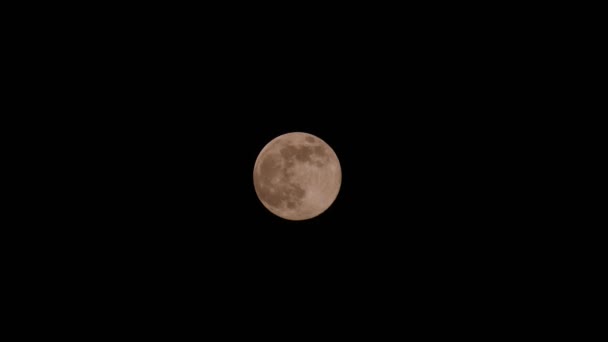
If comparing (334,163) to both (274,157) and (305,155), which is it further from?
(274,157)

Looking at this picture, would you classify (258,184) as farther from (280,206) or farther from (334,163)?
(334,163)

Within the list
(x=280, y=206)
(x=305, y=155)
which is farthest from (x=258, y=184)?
(x=305, y=155)

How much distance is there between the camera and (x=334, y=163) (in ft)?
12.7

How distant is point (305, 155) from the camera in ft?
12.3

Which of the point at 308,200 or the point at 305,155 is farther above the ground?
the point at 305,155

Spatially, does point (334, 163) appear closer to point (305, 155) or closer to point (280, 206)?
point (305, 155)

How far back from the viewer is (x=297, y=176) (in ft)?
12.1

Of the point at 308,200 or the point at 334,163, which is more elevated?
the point at 334,163

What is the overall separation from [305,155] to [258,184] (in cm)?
60

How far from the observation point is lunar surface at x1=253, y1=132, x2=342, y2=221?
3699mm

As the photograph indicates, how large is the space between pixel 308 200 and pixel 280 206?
0.30 m

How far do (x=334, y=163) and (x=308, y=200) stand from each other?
49cm

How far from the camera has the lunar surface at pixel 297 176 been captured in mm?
3699

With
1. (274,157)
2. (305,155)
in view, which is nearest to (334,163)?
(305,155)
